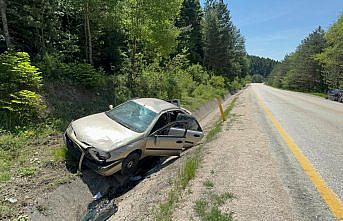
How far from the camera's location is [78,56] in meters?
14.8

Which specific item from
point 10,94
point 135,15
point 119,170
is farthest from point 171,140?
point 135,15

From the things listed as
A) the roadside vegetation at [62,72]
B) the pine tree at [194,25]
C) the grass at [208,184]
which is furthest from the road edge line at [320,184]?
the pine tree at [194,25]

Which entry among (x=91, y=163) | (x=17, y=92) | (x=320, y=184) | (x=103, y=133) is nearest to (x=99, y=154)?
(x=91, y=163)

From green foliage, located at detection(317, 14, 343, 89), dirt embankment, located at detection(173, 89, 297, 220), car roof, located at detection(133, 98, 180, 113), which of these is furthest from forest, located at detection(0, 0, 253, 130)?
green foliage, located at detection(317, 14, 343, 89)

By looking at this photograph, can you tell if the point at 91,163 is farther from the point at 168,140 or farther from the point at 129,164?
the point at 168,140

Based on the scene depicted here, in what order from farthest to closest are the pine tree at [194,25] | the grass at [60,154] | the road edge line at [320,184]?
the pine tree at [194,25] < the grass at [60,154] < the road edge line at [320,184]

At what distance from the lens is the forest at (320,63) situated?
36.9m

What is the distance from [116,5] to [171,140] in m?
8.99

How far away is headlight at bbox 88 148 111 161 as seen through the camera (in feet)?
16.5

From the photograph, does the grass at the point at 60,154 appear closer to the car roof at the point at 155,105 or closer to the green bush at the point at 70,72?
the car roof at the point at 155,105

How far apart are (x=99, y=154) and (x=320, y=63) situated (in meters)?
62.8

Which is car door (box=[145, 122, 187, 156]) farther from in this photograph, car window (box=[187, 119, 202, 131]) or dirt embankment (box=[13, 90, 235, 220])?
dirt embankment (box=[13, 90, 235, 220])

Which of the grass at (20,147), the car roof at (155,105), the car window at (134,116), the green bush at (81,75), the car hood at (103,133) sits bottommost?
the grass at (20,147)

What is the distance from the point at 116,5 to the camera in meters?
12.7
